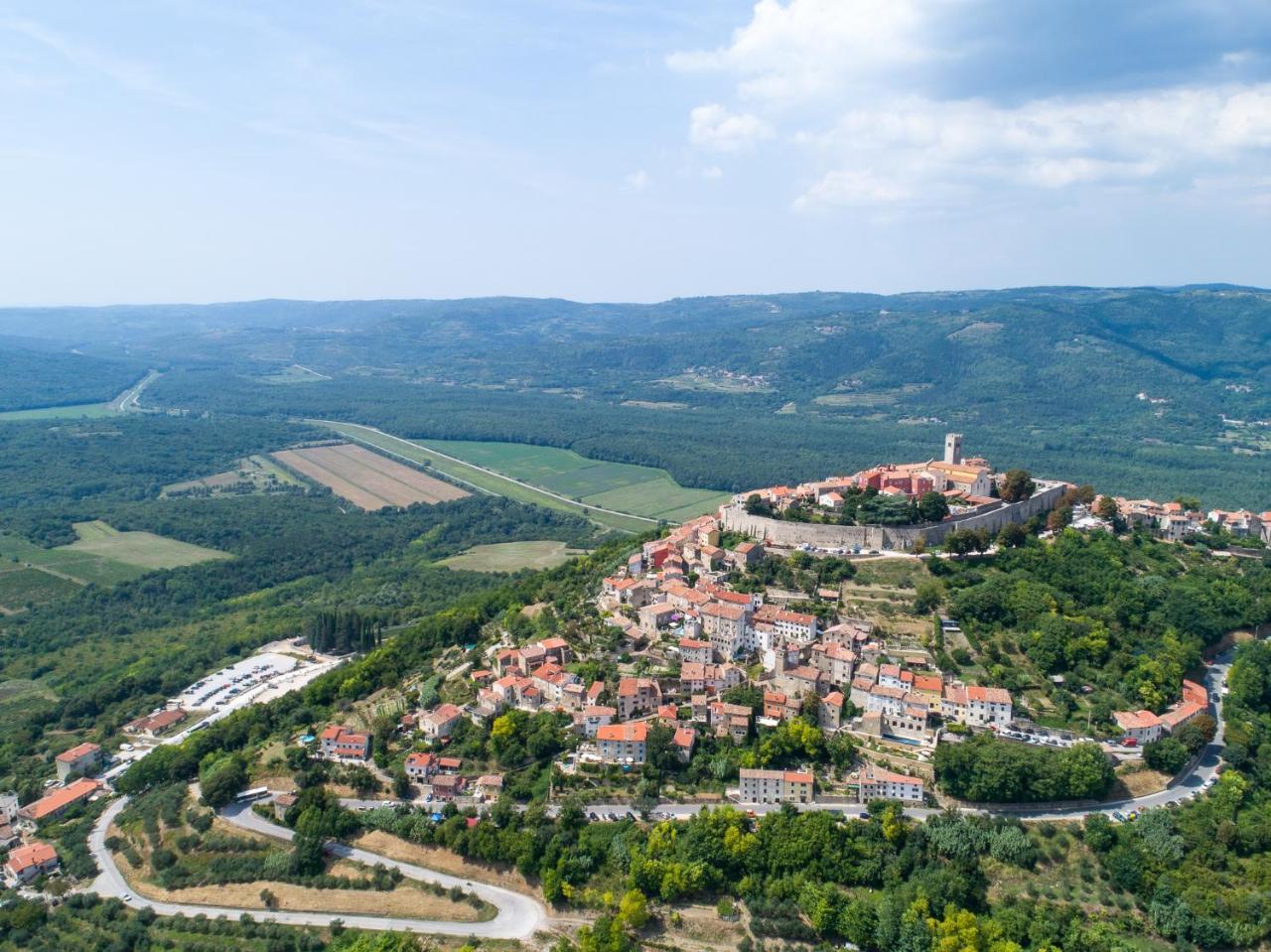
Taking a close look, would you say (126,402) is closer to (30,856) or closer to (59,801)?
(59,801)

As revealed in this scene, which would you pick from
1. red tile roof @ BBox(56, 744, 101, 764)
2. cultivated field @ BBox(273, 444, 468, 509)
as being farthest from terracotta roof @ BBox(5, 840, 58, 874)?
cultivated field @ BBox(273, 444, 468, 509)

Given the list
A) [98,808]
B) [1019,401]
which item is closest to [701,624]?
[98,808]

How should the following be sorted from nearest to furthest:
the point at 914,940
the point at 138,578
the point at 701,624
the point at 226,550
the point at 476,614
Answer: the point at 914,940
the point at 701,624
the point at 476,614
the point at 138,578
the point at 226,550

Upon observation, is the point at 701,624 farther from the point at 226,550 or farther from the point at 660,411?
the point at 660,411

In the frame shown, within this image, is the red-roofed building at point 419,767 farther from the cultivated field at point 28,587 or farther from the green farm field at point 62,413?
the green farm field at point 62,413

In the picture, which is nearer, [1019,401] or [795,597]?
[795,597]

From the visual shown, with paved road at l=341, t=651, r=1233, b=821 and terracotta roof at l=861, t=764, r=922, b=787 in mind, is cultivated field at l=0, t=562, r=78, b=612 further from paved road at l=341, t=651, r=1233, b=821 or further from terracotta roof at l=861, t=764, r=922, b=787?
terracotta roof at l=861, t=764, r=922, b=787

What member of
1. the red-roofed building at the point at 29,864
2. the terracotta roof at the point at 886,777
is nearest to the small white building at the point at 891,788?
the terracotta roof at the point at 886,777
